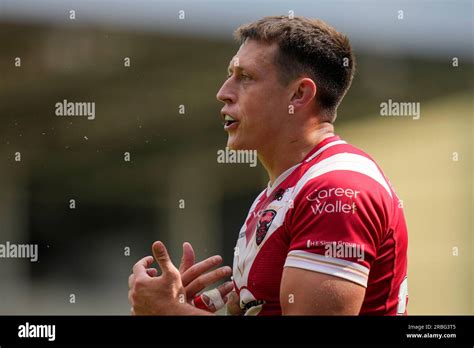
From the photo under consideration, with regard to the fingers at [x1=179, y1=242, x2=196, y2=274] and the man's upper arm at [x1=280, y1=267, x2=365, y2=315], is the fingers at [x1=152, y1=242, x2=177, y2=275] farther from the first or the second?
the man's upper arm at [x1=280, y1=267, x2=365, y2=315]

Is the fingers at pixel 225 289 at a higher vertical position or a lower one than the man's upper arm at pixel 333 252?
lower

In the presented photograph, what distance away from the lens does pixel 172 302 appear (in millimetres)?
1931

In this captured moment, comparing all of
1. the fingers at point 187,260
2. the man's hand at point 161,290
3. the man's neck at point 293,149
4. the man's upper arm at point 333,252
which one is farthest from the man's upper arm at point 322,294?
the fingers at point 187,260

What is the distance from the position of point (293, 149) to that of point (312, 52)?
290 millimetres

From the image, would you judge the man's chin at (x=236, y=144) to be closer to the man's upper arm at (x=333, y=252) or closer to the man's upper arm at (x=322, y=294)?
the man's upper arm at (x=333, y=252)

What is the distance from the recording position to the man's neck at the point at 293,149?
2.01m

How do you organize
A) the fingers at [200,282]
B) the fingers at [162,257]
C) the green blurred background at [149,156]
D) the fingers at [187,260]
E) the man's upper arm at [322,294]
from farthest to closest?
1. the green blurred background at [149,156]
2. the fingers at [187,260]
3. the fingers at [200,282]
4. the fingers at [162,257]
5. the man's upper arm at [322,294]

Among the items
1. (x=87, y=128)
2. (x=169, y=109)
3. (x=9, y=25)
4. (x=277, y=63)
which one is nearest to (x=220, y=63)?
(x=169, y=109)

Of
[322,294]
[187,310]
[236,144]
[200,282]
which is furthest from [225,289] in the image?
[322,294]

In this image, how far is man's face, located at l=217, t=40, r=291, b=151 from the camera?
80.9 inches

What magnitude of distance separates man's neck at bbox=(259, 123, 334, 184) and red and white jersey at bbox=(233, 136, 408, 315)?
0.20 ft

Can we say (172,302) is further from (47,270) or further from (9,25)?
(47,270)
